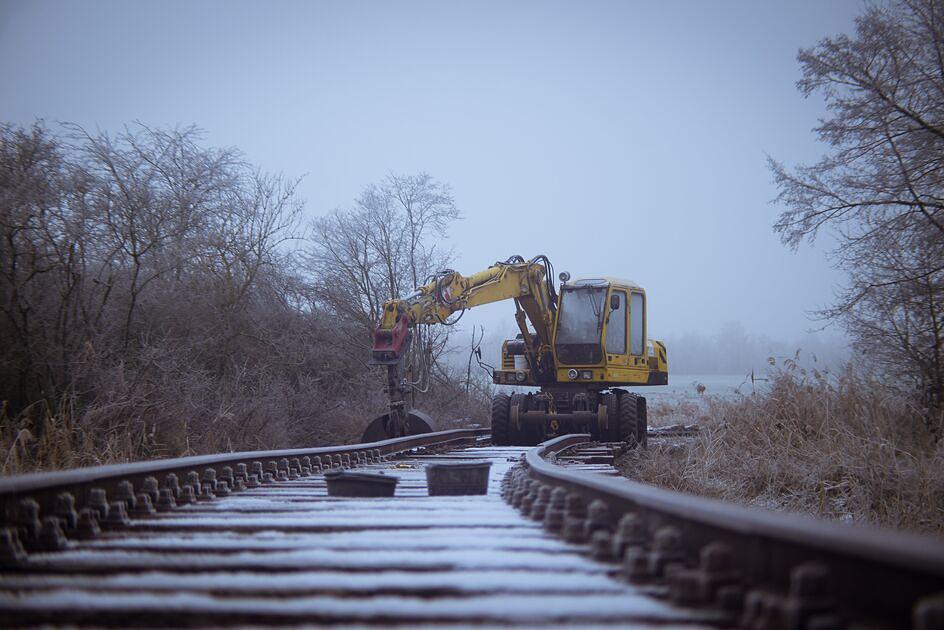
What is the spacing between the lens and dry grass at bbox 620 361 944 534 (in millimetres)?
9016

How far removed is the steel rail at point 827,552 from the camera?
143 cm

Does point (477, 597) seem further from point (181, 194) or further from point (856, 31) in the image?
point (856, 31)

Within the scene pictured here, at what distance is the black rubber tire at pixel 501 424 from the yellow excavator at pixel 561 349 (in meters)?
0.02

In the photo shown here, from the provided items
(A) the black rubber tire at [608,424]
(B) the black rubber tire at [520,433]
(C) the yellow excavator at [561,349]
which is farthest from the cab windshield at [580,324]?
(B) the black rubber tire at [520,433]

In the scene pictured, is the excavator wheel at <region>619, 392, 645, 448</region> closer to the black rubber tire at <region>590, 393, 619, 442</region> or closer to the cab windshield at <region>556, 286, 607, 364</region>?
the black rubber tire at <region>590, 393, 619, 442</region>

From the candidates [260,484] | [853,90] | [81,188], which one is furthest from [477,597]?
[853,90]

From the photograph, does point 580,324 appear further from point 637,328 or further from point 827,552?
point 827,552

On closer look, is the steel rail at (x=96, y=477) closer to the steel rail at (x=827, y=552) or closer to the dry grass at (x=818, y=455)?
the steel rail at (x=827, y=552)

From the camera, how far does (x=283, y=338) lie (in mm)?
16703

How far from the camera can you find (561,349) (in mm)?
15125

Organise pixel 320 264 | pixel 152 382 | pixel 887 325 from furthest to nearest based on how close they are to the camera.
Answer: pixel 320 264 → pixel 887 325 → pixel 152 382

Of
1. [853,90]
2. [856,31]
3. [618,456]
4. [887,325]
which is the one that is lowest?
[618,456]

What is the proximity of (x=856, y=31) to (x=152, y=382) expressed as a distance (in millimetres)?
13673

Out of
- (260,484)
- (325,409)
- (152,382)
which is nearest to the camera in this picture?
(260,484)
